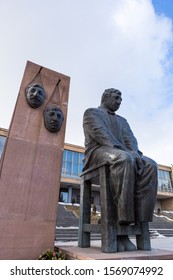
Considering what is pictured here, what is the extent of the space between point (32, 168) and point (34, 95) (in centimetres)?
132

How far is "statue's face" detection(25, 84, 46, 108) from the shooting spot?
3.78m

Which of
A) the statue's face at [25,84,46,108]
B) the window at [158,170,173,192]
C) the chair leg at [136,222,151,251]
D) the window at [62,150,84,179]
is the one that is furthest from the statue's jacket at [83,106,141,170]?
the window at [158,170,173,192]

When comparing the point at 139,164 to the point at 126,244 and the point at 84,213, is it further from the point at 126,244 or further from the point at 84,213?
the point at 84,213

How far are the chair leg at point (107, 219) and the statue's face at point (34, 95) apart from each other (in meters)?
1.78

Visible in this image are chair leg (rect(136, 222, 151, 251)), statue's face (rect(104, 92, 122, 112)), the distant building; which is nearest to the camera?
chair leg (rect(136, 222, 151, 251))

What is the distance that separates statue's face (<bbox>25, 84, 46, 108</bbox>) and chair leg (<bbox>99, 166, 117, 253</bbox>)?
1.78 metres

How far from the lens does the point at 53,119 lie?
3.84 metres

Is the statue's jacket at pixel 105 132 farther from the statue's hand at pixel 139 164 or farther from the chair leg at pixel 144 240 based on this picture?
the chair leg at pixel 144 240

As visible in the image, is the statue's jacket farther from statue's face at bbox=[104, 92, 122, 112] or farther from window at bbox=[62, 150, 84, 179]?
window at bbox=[62, 150, 84, 179]

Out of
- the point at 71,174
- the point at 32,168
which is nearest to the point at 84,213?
the point at 32,168

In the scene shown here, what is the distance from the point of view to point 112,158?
2.98m

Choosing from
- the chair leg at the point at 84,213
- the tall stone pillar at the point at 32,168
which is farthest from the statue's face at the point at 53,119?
the chair leg at the point at 84,213

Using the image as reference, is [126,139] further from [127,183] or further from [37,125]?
[37,125]
